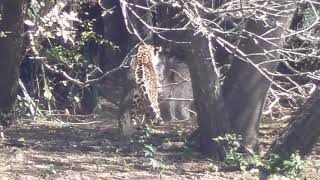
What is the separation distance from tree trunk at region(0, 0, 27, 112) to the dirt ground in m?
0.44

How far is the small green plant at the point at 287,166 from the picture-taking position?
6.71 m

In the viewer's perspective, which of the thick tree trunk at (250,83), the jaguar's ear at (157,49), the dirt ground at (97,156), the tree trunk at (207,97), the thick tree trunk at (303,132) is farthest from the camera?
the jaguar's ear at (157,49)

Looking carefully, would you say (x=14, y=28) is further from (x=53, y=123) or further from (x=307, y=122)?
(x=307, y=122)

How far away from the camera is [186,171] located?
7391 mm

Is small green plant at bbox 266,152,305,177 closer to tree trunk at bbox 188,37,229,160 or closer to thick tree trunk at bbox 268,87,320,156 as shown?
thick tree trunk at bbox 268,87,320,156

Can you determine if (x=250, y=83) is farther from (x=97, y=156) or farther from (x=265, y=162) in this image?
(x=97, y=156)

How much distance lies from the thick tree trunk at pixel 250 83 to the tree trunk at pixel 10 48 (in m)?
2.30

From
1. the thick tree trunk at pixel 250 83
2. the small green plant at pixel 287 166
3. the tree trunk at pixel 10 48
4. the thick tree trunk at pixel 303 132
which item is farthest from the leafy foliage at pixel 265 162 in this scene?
the tree trunk at pixel 10 48

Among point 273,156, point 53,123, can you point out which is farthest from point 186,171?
point 53,123

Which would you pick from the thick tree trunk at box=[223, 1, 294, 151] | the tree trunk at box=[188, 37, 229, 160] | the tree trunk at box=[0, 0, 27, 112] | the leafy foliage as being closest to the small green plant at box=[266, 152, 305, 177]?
the leafy foliage

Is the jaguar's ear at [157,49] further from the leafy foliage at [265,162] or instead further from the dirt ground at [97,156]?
the leafy foliage at [265,162]

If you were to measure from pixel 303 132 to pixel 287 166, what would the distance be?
450 mm

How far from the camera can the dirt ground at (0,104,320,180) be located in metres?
7.18

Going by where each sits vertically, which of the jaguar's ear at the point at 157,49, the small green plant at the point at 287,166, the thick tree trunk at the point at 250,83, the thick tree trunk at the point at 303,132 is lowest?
the small green plant at the point at 287,166
